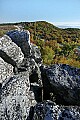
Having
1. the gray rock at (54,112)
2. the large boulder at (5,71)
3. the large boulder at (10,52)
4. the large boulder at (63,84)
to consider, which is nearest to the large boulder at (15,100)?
the gray rock at (54,112)

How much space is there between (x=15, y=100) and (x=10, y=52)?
2.60 metres

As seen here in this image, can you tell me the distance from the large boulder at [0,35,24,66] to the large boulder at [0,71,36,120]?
59.5 inches

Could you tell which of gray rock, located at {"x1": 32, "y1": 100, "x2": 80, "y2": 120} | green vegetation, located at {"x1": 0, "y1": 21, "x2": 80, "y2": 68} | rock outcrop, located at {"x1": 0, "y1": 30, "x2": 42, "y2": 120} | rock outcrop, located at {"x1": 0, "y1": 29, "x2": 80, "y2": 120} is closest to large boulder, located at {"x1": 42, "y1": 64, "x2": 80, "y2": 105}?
rock outcrop, located at {"x1": 0, "y1": 29, "x2": 80, "y2": 120}

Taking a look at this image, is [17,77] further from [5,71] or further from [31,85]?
[31,85]

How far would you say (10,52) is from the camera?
11.1 m

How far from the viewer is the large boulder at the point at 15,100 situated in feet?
28.3

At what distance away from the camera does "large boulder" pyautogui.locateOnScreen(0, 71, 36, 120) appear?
8.62 m

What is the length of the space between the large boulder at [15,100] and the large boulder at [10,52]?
151cm

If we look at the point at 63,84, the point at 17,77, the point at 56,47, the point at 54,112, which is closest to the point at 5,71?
the point at 17,77

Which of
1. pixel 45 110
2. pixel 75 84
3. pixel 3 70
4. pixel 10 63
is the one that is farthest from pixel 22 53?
pixel 45 110

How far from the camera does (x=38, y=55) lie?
12945mm

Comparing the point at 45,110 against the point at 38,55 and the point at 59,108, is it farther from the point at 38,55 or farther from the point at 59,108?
the point at 38,55

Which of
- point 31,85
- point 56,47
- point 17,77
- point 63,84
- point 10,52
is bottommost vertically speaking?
point 56,47

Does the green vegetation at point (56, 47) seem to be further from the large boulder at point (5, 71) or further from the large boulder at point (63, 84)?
the large boulder at point (5, 71)
